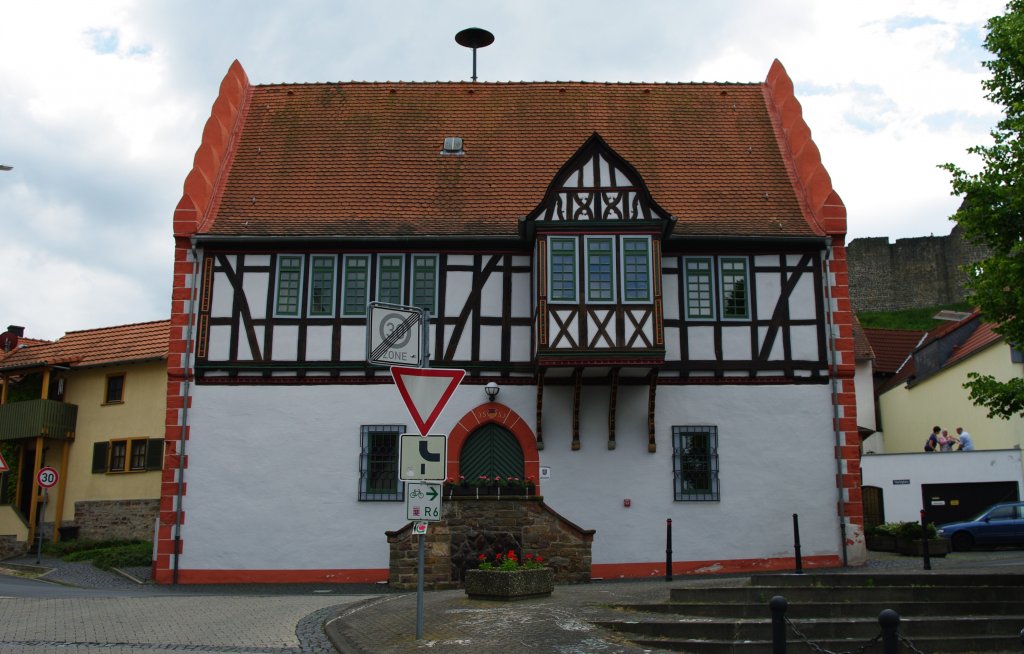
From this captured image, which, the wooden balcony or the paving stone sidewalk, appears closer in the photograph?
the paving stone sidewalk

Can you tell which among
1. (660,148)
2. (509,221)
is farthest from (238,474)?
(660,148)

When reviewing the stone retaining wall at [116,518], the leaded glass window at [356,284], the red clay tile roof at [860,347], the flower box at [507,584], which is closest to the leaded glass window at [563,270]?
the leaded glass window at [356,284]

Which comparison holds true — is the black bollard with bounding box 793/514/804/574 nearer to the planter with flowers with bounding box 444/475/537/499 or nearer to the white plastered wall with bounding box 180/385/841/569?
the white plastered wall with bounding box 180/385/841/569

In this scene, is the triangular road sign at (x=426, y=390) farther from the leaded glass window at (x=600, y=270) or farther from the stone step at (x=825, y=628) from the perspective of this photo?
the leaded glass window at (x=600, y=270)

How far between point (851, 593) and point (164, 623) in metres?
8.40

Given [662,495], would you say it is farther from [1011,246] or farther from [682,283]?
[1011,246]

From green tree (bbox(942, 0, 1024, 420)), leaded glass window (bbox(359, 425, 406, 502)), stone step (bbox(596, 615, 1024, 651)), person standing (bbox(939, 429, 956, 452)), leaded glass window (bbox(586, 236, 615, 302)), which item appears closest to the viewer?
stone step (bbox(596, 615, 1024, 651))

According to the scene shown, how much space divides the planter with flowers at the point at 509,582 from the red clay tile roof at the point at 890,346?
33.4 meters

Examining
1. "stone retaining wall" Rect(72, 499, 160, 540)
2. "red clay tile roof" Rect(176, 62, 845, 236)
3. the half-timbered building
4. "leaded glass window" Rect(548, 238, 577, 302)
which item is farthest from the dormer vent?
"stone retaining wall" Rect(72, 499, 160, 540)

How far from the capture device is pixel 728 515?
20.7 m

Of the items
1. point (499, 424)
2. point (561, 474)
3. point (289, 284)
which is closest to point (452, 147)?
point (289, 284)

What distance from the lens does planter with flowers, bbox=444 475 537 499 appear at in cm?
1762

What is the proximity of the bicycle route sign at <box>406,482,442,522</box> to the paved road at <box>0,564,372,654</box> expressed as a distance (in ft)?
6.35

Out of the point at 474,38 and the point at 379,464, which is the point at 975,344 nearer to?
the point at 474,38
